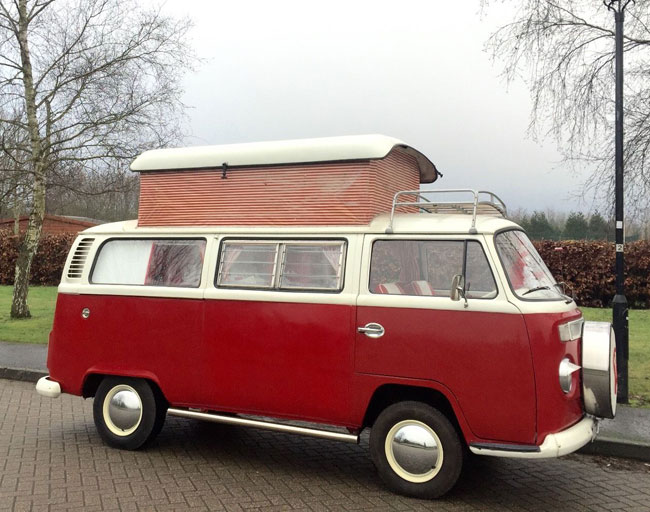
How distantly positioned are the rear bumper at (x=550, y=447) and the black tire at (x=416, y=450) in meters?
0.22

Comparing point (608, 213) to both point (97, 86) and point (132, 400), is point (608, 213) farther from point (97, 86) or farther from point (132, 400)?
point (97, 86)

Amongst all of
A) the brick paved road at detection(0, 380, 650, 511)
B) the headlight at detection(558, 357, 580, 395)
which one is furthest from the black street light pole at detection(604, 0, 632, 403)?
the headlight at detection(558, 357, 580, 395)

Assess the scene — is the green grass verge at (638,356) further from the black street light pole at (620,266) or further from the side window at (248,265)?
the side window at (248,265)

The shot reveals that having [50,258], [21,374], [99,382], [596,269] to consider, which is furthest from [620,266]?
[50,258]

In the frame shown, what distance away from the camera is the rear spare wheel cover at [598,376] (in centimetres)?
468

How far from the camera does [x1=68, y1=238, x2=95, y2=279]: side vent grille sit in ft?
20.4

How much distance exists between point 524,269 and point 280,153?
90.8 inches

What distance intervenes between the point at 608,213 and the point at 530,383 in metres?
7.93


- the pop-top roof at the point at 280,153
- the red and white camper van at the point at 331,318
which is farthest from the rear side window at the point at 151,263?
the pop-top roof at the point at 280,153

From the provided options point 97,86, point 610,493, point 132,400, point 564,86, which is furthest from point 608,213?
point 97,86

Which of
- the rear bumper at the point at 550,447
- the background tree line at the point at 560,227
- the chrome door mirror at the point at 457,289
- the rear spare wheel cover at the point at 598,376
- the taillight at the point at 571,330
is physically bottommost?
the rear bumper at the point at 550,447

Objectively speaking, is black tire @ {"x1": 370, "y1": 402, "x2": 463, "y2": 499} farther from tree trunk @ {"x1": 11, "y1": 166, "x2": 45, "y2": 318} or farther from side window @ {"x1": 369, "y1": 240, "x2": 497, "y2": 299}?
tree trunk @ {"x1": 11, "y1": 166, "x2": 45, "y2": 318}

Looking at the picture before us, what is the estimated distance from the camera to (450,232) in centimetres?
489

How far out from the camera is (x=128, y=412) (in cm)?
588
